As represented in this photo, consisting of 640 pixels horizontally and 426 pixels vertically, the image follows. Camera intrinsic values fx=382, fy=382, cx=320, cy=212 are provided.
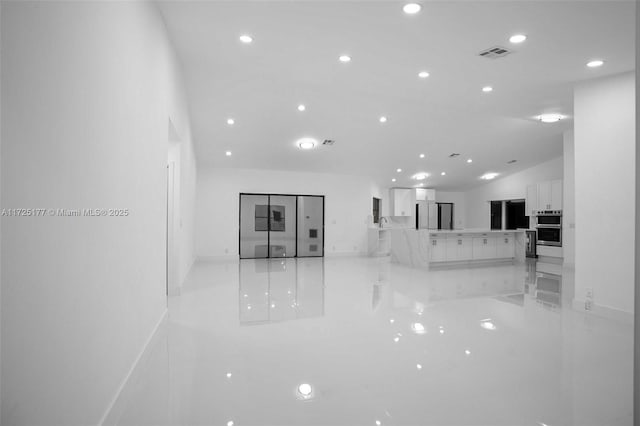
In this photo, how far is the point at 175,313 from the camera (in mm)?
4965

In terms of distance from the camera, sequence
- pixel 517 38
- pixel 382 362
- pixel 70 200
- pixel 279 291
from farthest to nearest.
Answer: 1. pixel 279 291
2. pixel 517 38
3. pixel 382 362
4. pixel 70 200

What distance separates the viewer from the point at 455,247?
32.7ft

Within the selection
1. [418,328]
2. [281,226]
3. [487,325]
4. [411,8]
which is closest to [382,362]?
[418,328]

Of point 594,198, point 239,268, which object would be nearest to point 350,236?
point 239,268

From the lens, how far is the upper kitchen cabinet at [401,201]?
14273 mm

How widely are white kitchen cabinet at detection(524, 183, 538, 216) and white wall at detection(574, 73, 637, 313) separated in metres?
6.95

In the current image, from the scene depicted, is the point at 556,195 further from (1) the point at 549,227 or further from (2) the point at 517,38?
(2) the point at 517,38

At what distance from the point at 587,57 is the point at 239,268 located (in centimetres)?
773

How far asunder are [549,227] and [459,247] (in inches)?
131

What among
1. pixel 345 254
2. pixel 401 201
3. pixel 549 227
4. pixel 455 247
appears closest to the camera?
pixel 455 247

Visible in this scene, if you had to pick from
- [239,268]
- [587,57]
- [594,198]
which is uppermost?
[587,57]

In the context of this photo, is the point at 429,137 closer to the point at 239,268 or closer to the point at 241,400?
the point at 239,268

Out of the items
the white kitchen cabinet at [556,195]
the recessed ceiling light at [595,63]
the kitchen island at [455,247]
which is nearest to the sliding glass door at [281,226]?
the kitchen island at [455,247]

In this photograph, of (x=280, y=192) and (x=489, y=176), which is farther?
(x=489, y=176)
